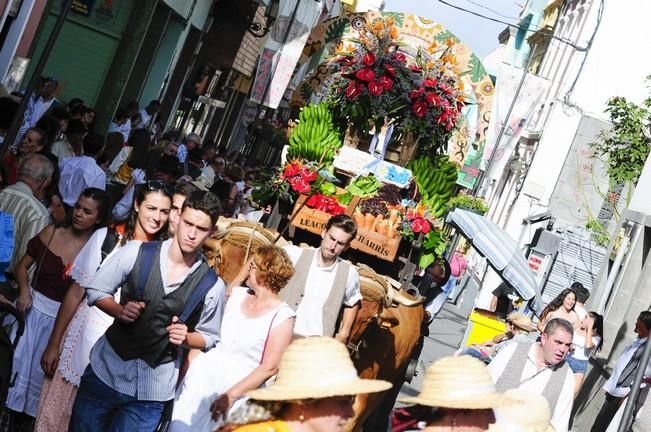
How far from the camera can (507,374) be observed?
8.16m

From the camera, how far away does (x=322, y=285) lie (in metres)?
8.59

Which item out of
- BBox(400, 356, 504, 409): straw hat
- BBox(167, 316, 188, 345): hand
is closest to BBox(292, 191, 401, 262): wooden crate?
BBox(167, 316, 188, 345): hand

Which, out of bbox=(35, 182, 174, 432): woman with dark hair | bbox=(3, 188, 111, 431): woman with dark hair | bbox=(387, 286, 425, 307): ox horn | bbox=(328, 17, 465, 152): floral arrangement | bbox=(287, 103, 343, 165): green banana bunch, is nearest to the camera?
bbox=(35, 182, 174, 432): woman with dark hair

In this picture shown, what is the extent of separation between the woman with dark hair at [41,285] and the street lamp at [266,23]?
20.2 meters

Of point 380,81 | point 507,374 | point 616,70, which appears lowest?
point 507,374

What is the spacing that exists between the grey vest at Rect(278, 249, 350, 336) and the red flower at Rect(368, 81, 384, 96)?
154 inches

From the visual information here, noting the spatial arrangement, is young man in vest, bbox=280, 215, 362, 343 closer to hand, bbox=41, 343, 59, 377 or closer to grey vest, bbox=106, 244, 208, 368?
hand, bbox=41, 343, 59, 377

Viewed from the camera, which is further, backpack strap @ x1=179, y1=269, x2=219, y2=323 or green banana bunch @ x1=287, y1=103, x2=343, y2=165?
green banana bunch @ x1=287, y1=103, x2=343, y2=165

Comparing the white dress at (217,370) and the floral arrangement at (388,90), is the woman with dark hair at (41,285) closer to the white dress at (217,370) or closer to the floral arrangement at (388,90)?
the white dress at (217,370)

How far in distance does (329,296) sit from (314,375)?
4624 mm

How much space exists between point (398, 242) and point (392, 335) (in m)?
0.98

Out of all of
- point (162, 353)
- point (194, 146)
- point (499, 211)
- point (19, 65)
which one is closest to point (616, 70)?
point (499, 211)

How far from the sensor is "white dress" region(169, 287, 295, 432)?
6879 mm

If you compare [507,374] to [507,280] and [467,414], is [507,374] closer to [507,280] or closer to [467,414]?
[467,414]
